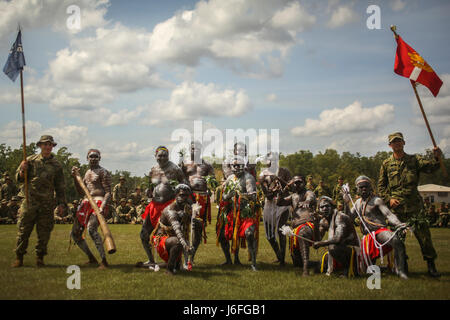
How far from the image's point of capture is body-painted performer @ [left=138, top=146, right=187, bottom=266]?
26.1 feet

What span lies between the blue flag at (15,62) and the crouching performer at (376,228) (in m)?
7.92

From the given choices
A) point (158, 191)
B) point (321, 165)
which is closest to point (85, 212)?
point (158, 191)

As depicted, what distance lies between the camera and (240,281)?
6840 millimetres

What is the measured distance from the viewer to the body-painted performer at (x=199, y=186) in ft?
28.1

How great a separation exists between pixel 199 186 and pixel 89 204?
271 centimetres

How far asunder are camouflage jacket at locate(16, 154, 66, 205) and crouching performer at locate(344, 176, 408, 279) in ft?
21.5

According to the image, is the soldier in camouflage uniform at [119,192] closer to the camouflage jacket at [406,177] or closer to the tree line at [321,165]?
the camouflage jacket at [406,177]

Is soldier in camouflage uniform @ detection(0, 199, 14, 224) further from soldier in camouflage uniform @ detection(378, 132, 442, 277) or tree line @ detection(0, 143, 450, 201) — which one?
tree line @ detection(0, 143, 450, 201)

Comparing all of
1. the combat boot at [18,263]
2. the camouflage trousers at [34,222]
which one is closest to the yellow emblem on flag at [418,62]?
the camouflage trousers at [34,222]

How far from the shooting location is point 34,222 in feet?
26.5

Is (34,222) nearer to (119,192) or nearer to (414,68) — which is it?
(414,68)

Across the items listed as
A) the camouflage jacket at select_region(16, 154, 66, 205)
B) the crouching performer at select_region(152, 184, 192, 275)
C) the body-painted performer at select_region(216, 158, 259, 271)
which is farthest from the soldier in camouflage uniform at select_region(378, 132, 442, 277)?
the camouflage jacket at select_region(16, 154, 66, 205)

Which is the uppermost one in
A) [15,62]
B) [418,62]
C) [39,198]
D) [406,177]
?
[15,62]
